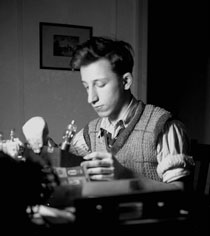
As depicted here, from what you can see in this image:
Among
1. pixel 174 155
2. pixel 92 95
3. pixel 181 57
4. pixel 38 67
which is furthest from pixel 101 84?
pixel 181 57

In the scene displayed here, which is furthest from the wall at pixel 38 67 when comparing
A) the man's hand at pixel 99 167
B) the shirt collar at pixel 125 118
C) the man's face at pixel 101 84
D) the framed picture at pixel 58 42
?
the man's hand at pixel 99 167

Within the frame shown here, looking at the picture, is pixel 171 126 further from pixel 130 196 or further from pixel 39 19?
pixel 39 19

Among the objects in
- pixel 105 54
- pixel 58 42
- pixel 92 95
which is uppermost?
pixel 58 42

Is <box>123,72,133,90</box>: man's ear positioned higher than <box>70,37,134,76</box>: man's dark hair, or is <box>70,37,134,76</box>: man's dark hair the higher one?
<box>70,37,134,76</box>: man's dark hair

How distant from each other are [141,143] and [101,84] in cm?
22

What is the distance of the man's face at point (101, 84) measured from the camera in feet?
3.49

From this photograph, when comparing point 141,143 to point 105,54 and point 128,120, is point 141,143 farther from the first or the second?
point 105,54

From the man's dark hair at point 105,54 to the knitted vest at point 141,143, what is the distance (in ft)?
0.53

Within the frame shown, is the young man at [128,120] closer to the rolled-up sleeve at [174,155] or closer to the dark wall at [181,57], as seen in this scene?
the rolled-up sleeve at [174,155]

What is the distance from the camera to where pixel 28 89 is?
2.61 metres

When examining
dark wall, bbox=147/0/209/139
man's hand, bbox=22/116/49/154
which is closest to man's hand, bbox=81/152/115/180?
man's hand, bbox=22/116/49/154

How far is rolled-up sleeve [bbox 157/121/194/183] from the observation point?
1038 mm

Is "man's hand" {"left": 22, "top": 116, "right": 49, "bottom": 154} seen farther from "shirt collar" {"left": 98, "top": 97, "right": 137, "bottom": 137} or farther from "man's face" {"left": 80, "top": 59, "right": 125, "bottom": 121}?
"shirt collar" {"left": 98, "top": 97, "right": 137, "bottom": 137}

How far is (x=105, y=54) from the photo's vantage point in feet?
3.61
